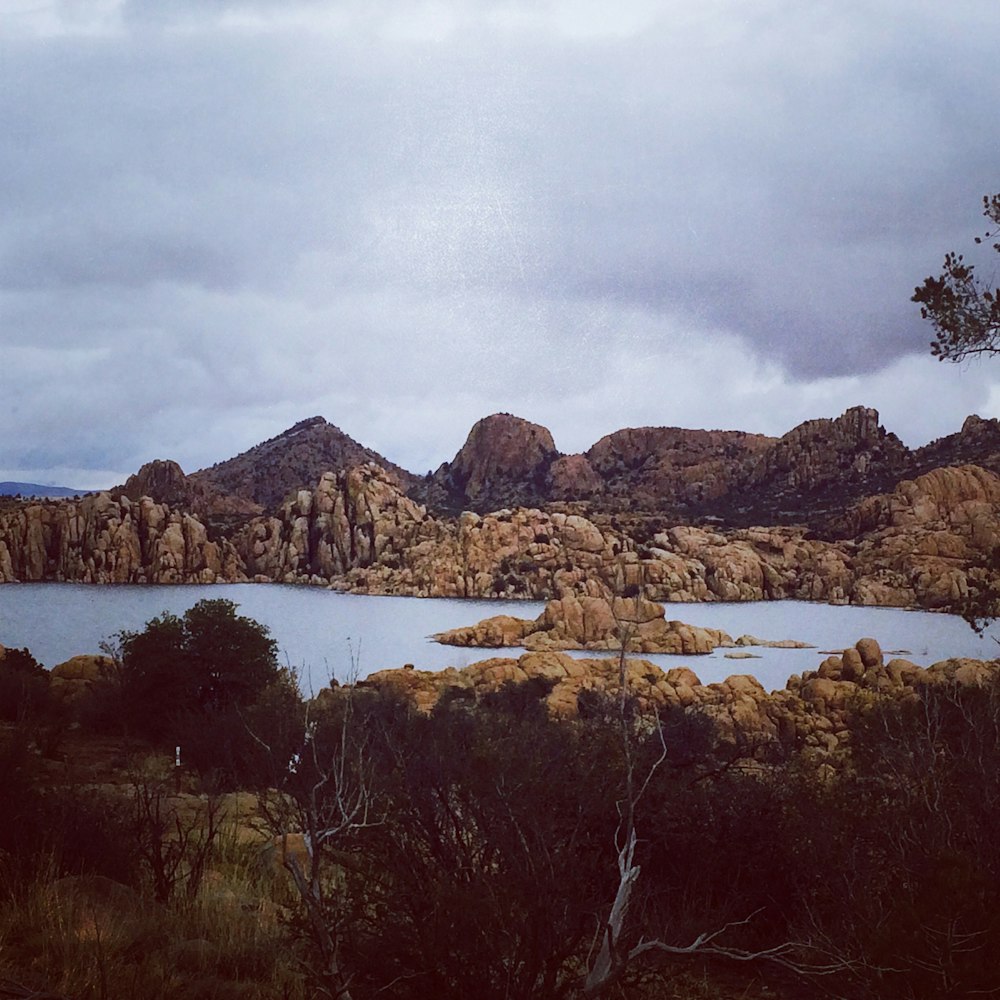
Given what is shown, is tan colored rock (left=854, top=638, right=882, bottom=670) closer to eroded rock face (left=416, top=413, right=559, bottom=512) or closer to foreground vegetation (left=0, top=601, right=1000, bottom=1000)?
foreground vegetation (left=0, top=601, right=1000, bottom=1000)

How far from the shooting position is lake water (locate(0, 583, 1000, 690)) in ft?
112

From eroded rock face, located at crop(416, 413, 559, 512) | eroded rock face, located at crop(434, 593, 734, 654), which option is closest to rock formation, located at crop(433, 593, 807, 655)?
eroded rock face, located at crop(434, 593, 734, 654)

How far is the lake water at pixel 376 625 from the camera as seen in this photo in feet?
112

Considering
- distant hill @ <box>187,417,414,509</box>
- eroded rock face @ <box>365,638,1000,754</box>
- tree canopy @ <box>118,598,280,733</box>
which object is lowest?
eroded rock face @ <box>365,638,1000,754</box>

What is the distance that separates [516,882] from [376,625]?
147ft

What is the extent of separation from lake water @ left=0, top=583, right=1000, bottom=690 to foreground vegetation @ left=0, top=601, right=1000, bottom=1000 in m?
16.9

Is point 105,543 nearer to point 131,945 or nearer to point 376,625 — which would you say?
point 376,625

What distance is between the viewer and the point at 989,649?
4694cm

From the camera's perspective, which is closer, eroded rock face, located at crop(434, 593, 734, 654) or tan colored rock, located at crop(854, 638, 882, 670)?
tan colored rock, located at crop(854, 638, 882, 670)

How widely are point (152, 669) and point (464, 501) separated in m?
80.5

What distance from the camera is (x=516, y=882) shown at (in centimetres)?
408

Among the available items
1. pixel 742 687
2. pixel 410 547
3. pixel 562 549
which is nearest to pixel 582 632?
pixel 562 549

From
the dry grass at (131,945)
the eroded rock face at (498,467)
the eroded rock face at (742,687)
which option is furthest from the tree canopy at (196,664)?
the eroded rock face at (498,467)

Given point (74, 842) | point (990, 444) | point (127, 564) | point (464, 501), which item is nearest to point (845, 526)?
point (990, 444)
